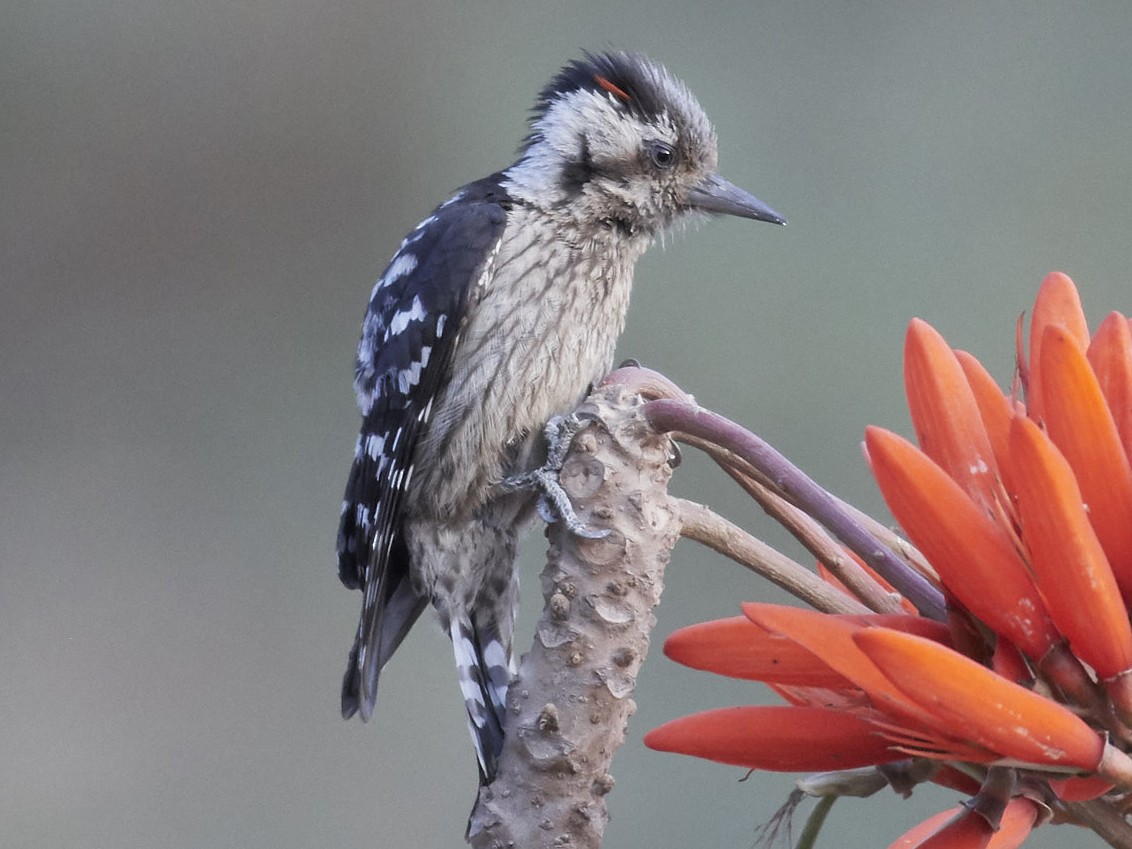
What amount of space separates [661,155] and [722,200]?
0.11 metres

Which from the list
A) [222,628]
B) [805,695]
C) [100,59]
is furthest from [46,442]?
[805,695]

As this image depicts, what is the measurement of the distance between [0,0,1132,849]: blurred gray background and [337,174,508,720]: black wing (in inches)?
Answer: 25.6

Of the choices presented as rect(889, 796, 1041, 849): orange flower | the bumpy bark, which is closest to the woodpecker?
the bumpy bark

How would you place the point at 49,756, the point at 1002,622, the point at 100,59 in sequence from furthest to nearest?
the point at 100,59, the point at 49,756, the point at 1002,622

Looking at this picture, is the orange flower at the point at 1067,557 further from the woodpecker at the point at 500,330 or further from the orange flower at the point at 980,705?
the woodpecker at the point at 500,330

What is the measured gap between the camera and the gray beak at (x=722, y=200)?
1.79 m

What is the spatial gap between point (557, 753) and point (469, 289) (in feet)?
3.63

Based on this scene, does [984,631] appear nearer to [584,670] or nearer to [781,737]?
[781,737]

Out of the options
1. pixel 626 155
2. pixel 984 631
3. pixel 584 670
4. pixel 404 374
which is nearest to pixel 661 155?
pixel 626 155

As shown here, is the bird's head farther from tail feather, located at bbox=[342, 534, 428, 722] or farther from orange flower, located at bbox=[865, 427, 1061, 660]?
orange flower, located at bbox=[865, 427, 1061, 660]

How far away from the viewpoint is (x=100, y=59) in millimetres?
2781

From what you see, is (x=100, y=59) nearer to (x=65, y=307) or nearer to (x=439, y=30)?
(x=65, y=307)

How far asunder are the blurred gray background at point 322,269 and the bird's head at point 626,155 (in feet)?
2.09

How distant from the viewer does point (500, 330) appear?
1828mm
